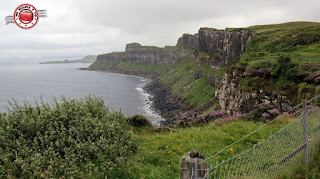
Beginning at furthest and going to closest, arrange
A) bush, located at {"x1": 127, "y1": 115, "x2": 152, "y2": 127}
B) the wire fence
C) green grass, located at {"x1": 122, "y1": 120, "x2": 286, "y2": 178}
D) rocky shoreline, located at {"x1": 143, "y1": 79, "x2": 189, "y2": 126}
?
rocky shoreline, located at {"x1": 143, "y1": 79, "x2": 189, "y2": 126} → bush, located at {"x1": 127, "y1": 115, "x2": 152, "y2": 127} → green grass, located at {"x1": 122, "y1": 120, "x2": 286, "y2": 178} → the wire fence

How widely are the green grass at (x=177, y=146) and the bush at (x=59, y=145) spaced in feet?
2.96

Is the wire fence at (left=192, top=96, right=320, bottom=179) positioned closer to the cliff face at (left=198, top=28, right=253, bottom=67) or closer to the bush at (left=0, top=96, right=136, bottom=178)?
the bush at (left=0, top=96, right=136, bottom=178)

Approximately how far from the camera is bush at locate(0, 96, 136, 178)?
870 cm

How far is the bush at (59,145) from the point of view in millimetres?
8695

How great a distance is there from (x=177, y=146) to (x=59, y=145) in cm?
607

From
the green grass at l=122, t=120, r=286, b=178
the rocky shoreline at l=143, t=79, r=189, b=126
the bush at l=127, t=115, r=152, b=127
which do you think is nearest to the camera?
the green grass at l=122, t=120, r=286, b=178

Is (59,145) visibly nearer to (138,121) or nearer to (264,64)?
(138,121)

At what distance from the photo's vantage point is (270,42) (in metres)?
61.1

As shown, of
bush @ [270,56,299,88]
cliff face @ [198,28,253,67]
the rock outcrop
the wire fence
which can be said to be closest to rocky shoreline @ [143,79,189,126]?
cliff face @ [198,28,253,67]

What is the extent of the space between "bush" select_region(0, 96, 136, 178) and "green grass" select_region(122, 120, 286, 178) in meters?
0.90

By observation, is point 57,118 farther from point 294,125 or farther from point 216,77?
point 216,77

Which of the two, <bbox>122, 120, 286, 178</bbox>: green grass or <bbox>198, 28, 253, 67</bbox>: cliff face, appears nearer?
<bbox>122, 120, 286, 178</bbox>: green grass

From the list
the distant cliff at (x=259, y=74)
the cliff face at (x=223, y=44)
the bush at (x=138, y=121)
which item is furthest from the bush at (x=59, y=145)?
the cliff face at (x=223, y=44)

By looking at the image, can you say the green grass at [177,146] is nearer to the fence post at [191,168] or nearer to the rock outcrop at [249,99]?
the fence post at [191,168]
